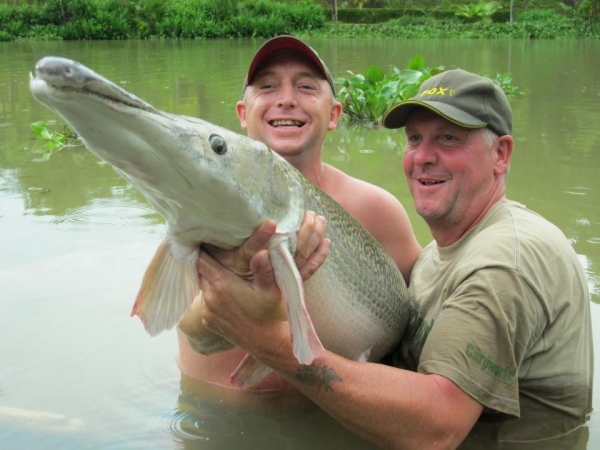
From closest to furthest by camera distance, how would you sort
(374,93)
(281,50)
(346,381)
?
(346,381) < (281,50) < (374,93)

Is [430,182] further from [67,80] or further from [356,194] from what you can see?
[67,80]

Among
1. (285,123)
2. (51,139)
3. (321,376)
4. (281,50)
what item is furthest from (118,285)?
(51,139)

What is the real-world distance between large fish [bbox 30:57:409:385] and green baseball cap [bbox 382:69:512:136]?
22.4 inches

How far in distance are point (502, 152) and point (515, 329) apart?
866mm

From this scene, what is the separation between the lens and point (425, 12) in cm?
4947

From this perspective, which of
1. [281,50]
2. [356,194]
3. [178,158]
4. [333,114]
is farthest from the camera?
[333,114]

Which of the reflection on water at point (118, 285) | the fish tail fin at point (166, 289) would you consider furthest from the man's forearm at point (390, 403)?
the reflection on water at point (118, 285)

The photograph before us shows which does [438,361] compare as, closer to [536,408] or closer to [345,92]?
[536,408]

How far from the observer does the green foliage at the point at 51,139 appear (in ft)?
26.1

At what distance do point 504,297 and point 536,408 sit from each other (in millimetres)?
607

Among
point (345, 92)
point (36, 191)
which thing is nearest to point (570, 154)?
point (345, 92)

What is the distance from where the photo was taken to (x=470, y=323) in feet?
7.66

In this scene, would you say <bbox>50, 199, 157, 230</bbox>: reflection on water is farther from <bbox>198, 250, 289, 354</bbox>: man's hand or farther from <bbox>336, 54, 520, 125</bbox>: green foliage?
<bbox>336, 54, 520, 125</bbox>: green foliage

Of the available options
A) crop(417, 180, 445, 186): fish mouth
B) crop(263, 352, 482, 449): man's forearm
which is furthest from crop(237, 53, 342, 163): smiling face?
crop(263, 352, 482, 449): man's forearm
